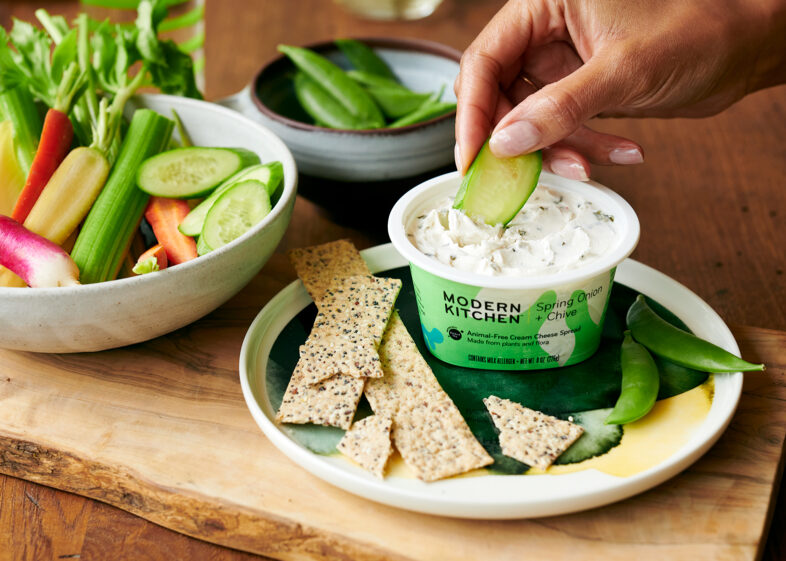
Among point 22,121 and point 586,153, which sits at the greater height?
point 22,121

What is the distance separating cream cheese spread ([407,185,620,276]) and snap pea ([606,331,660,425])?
0.18 meters

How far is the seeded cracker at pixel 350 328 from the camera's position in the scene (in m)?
1.29

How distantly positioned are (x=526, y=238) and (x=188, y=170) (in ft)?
2.33

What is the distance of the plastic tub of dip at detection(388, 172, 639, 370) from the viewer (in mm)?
1264

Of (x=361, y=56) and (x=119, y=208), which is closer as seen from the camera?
(x=119, y=208)

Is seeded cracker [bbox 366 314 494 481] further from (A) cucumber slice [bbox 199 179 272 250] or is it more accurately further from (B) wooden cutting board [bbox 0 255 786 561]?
(A) cucumber slice [bbox 199 179 272 250]

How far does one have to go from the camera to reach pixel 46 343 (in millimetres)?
Answer: 1325

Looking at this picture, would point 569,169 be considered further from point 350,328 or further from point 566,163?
point 350,328

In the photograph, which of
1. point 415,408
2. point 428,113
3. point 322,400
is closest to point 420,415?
point 415,408

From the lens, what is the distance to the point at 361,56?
210 cm

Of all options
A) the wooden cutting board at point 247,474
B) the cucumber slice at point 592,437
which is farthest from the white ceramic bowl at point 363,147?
the cucumber slice at point 592,437

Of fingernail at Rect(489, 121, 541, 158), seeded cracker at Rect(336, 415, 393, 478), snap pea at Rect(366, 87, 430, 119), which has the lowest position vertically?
seeded cracker at Rect(336, 415, 393, 478)

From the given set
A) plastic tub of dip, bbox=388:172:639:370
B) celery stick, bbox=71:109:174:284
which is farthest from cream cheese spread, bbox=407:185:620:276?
celery stick, bbox=71:109:174:284

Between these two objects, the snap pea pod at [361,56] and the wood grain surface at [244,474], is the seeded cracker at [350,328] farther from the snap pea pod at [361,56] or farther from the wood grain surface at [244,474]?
the snap pea pod at [361,56]
